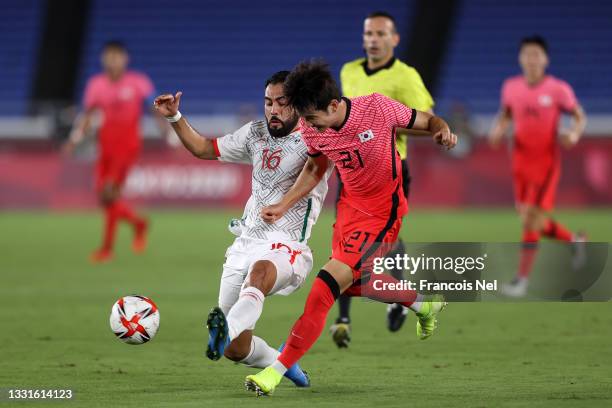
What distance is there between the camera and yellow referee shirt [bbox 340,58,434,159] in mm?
9047

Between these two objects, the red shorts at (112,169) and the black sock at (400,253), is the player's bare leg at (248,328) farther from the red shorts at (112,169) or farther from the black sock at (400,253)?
the red shorts at (112,169)

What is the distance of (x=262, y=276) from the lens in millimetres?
6863

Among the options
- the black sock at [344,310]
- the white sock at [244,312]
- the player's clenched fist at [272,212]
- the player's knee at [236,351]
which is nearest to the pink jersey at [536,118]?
the black sock at [344,310]

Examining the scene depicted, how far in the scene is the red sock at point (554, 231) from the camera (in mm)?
12125

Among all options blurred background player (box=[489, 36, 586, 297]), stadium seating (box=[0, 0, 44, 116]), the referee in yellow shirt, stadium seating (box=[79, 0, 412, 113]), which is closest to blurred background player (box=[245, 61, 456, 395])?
the referee in yellow shirt

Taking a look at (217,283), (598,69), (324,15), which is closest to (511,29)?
(598,69)

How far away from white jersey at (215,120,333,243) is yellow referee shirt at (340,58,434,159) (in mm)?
1802

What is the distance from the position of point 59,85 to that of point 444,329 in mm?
18249

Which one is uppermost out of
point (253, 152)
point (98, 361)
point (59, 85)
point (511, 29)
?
point (511, 29)

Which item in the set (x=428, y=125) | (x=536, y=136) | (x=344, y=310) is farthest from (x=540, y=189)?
(x=428, y=125)

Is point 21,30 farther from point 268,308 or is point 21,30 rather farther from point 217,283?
point 268,308

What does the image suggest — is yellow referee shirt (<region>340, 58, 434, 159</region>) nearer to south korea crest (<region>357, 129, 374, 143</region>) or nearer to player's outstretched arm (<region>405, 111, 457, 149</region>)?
player's outstretched arm (<region>405, 111, 457, 149</region>)

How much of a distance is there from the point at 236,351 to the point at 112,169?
28.7 feet

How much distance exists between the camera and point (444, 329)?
381 inches
